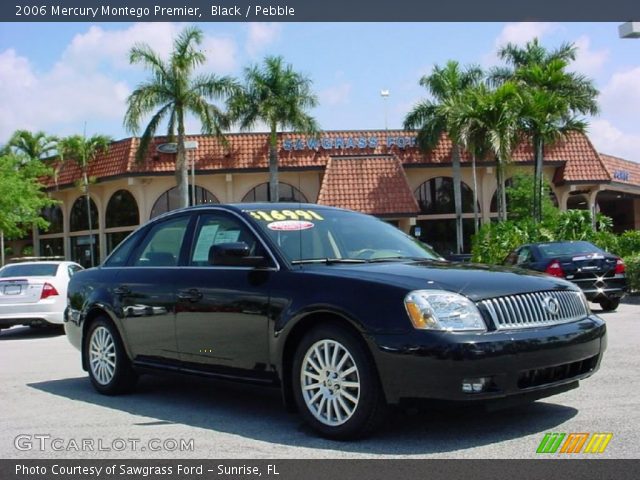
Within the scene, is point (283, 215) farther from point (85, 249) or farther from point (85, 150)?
point (85, 249)

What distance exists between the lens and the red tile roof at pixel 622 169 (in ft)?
126

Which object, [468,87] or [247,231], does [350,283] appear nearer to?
[247,231]

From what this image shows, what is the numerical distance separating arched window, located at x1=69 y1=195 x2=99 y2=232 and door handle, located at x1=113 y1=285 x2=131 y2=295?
34.1 m

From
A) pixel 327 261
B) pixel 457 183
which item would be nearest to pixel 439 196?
pixel 457 183

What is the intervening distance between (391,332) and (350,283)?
49 centimetres

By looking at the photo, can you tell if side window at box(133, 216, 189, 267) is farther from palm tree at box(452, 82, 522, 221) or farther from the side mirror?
palm tree at box(452, 82, 522, 221)

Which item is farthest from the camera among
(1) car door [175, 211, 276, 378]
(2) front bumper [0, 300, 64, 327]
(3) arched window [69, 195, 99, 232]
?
(3) arched window [69, 195, 99, 232]

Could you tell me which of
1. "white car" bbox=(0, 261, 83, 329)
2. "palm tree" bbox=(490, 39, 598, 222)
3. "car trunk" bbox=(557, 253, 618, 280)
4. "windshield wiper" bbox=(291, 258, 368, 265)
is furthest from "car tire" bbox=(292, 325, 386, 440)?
"palm tree" bbox=(490, 39, 598, 222)

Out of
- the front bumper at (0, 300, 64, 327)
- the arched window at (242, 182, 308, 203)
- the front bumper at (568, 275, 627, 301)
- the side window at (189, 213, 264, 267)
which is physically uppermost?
the arched window at (242, 182, 308, 203)

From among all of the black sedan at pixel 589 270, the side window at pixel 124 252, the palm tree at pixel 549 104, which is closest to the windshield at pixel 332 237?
the side window at pixel 124 252

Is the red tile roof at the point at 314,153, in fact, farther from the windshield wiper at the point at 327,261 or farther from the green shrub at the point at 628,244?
the windshield wiper at the point at 327,261

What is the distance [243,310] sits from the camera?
5.92 meters

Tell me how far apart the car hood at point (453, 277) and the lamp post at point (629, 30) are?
9.90 m

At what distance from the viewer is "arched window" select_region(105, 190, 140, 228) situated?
37719 mm
